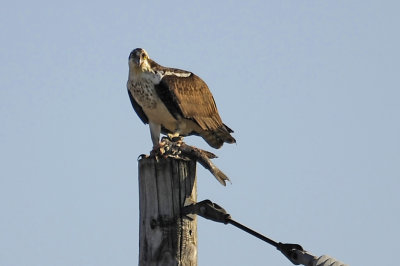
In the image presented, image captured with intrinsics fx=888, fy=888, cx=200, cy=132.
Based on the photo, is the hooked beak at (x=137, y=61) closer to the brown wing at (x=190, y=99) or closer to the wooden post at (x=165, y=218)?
the brown wing at (x=190, y=99)

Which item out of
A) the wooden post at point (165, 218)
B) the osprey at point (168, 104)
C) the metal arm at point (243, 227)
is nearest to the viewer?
the metal arm at point (243, 227)

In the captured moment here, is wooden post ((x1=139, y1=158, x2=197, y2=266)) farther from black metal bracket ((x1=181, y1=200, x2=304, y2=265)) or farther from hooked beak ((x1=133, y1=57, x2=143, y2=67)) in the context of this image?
hooked beak ((x1=133, y1=57, x2=143, y2=67))

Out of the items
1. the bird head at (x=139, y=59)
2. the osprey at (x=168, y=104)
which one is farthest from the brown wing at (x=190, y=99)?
the bird head at (x=139, y=59)

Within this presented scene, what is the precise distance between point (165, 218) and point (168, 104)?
13.3 feet

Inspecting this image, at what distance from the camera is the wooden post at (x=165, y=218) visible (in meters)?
5.90

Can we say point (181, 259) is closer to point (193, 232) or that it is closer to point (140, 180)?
point (193, 232)

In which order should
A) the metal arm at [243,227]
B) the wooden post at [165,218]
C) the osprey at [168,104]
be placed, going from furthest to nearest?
the osprey at [168,104], the wooden post at [165,218], the metal arm at [243,227]

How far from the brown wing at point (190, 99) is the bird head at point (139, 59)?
0.27 m

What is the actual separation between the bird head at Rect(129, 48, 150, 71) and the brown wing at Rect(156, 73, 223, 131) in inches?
10.6

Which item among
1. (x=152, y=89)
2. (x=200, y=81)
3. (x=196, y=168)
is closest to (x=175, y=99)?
(x=152, y=89)

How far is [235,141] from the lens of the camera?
10.1 metres

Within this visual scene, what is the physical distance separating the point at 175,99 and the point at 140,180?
154 inches

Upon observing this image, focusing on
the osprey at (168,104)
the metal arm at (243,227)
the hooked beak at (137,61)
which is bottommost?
the metal arm at (243,227)

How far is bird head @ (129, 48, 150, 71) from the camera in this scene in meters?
9.82
